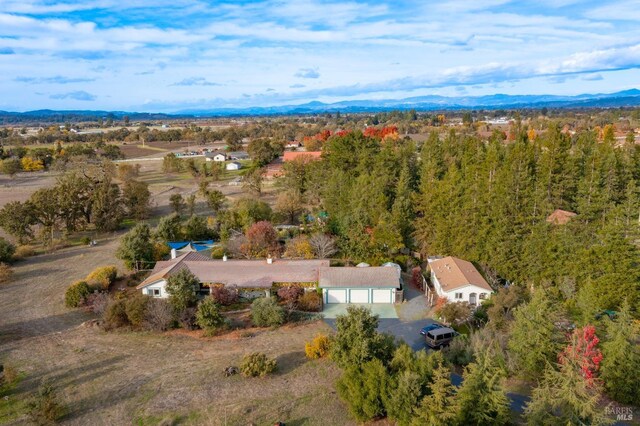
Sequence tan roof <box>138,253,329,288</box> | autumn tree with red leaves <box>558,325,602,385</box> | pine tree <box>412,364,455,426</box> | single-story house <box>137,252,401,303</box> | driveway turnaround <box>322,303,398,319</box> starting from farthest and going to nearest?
tan roof <box>138,253,329,288</box>
single-story house <box>137,252,401,303</box>
driveway turnaround <box>322,303,398,319</box>
autumn tree with red leaves <box>558,325,602,385</box>
pine tree <box>412,364,455,426</box>

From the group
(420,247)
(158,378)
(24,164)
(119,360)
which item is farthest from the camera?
(24,164)

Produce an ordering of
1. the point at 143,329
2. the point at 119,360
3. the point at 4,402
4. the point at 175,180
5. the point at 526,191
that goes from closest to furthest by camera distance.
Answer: the point at 4,402 → the point at 119,360 → the point at 143,329 → the point at 526,191 → the point at 175,180

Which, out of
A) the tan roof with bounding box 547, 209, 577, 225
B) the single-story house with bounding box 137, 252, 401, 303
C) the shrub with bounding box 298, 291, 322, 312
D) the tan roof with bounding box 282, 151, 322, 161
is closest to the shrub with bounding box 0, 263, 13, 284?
the single-story house with bounding box 137, 252, 401, 303

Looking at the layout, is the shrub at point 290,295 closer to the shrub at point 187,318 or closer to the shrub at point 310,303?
the shrub at point 310,303

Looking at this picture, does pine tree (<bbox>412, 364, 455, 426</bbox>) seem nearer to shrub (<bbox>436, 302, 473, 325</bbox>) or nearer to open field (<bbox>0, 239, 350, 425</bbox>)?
open field (<bbox>0, 239, 350, 425</bbox>)

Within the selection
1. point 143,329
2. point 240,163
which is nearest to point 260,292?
point 143,329

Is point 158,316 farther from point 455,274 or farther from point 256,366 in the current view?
point 455,274

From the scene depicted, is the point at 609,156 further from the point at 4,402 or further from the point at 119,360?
the point at 4,402
